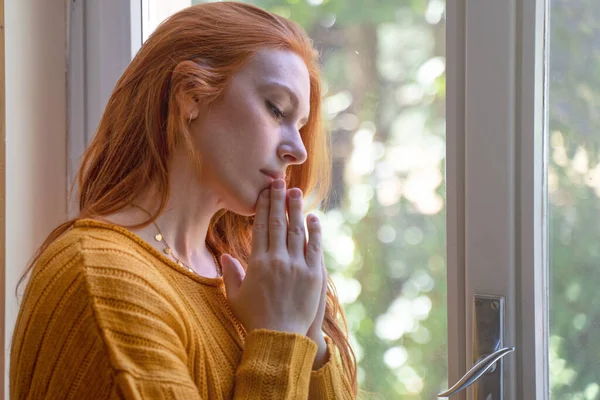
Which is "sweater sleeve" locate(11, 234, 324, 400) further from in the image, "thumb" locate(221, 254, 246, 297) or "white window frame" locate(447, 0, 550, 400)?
"white window frame" locate(447, 0, 550, 400)

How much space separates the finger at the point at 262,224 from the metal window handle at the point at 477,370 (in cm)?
37

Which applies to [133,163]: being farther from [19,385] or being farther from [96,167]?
[19,385]

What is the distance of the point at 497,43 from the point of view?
3.41ft

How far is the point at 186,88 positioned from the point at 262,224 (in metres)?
0.22

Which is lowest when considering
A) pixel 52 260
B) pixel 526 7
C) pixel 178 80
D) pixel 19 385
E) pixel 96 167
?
pixel 19 385

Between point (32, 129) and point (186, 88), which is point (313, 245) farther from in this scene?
point (32, 129)

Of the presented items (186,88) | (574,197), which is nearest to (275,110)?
(186,88)

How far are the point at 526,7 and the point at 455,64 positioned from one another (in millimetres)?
137

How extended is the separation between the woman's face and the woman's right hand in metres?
0.03

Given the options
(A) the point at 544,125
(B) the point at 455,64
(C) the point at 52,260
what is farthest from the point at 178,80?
(A) the point at 544,125

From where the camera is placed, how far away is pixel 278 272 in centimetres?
92

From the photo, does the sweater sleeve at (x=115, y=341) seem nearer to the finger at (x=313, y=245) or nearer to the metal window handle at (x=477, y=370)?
the finger at (x=313, y=245)

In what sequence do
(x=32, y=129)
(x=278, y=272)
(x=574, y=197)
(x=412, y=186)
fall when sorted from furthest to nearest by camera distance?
(x=32, y=129) < (x=412, y=186) < (x=574, y=197) < (x=278, y=272)

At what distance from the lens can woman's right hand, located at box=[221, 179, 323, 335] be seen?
905mm
